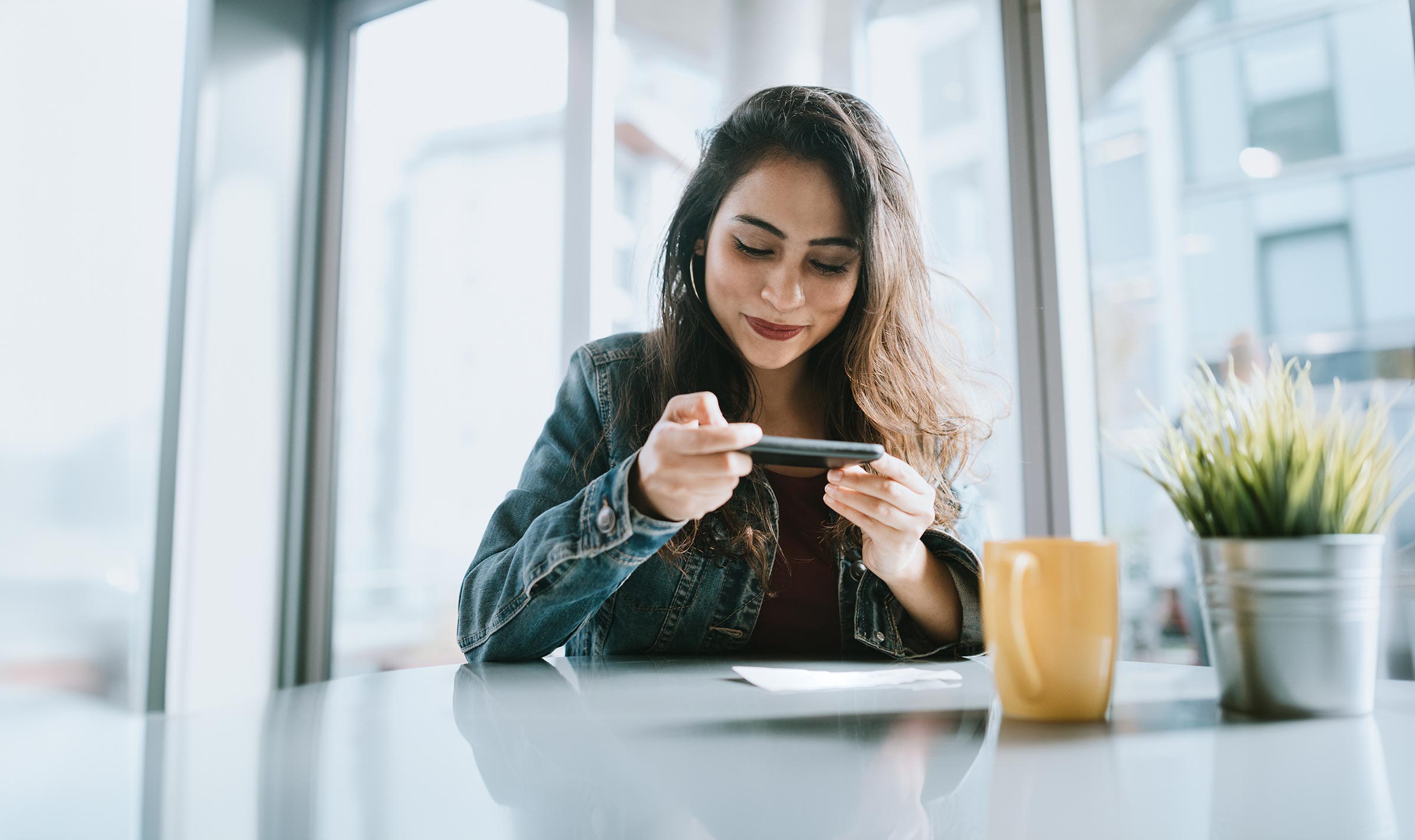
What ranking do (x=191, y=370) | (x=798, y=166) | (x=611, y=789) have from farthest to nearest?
(x=191, y=370) < (x=798, y=166) < (x=611, y=789)

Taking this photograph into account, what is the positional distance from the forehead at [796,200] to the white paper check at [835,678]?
2.00ft

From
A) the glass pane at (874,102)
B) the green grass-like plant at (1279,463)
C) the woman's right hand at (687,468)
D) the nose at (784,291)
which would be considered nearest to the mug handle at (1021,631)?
the green grass-like plant at (1279,463)

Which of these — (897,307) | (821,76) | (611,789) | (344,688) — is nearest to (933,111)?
(821,76)

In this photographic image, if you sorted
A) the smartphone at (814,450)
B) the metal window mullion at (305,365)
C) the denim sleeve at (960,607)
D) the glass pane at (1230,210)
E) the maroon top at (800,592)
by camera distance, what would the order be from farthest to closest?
the metal window mullion at (305,365)
the glass pane at (1230,210)
the maroon top at (800,592)
the denim sleeve at (960,607)
the smartphone at (814,450)

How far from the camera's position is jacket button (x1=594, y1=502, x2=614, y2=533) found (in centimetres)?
84

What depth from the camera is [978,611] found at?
40.6 inches

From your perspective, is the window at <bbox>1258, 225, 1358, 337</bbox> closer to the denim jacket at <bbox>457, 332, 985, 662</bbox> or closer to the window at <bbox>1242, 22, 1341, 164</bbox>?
the window at <bbox>1242, 22, 1341, 164</bbox>

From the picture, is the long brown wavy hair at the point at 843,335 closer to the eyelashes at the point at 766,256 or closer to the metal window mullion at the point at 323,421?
the eyelashes at the point at 766,256

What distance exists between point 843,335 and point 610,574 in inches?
23.5

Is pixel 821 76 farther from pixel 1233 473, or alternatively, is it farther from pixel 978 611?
pixel 1233 473

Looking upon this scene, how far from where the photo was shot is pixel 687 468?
2.54ft

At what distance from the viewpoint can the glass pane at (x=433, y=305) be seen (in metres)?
2.55

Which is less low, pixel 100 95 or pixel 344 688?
pixel 100 95

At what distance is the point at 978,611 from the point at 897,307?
0.46m
